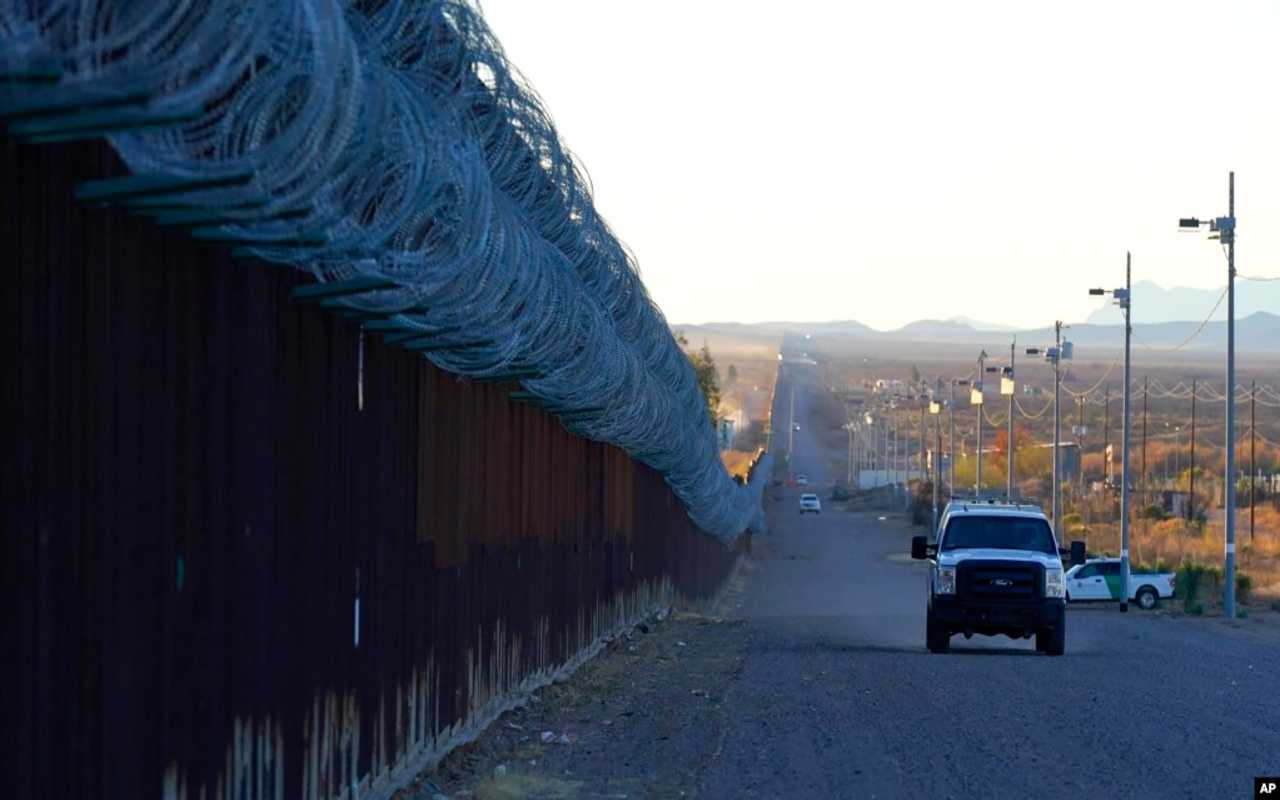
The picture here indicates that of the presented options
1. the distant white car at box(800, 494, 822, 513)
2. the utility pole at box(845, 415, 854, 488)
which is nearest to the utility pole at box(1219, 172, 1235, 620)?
the distant white car at box(800, 494, 822, 513)

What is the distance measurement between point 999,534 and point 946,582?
53.8 inches

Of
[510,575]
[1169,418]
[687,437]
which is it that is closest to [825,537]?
[687,437]

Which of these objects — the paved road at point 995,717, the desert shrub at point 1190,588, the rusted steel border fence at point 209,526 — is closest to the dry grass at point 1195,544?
the desert shrub at point 1190,588

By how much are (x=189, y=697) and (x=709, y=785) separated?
5287 mm

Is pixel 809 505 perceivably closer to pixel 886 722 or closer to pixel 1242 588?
pixel 1242 588

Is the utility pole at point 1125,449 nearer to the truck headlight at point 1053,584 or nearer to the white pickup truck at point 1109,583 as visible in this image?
the white pickup truck at point 1109,583

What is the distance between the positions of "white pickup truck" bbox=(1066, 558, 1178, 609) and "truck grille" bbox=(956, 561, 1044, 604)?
2564 centimetres

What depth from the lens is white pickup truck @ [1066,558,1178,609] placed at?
165 ft

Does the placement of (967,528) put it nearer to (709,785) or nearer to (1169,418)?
(709,785)

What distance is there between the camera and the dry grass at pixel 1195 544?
2665 inches

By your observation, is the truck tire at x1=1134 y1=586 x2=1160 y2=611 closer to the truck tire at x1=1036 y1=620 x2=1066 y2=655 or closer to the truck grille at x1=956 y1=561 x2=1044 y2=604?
the truck tire at x1=1036 y1=620 x2=1066 y2=655

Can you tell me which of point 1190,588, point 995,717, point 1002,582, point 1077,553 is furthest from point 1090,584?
point 995,717

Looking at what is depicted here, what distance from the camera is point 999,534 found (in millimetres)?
26859

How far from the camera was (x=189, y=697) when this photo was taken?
24.5 feet
